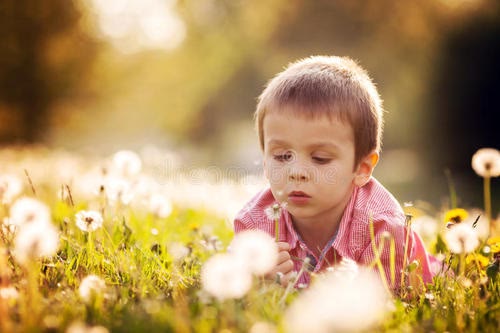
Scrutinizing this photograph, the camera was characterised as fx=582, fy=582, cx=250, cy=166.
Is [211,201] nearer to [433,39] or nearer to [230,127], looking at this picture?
[433,39]

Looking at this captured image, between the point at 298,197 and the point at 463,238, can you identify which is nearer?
the point at 463,238

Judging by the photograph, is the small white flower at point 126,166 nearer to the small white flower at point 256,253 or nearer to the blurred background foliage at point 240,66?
the small white flower at point 256,253

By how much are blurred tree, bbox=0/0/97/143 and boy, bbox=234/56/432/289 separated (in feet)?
56.4

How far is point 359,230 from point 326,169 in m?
0.42

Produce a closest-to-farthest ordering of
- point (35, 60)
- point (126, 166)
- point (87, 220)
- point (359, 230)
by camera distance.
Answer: point (87, 220), point (359, 230), point (126, 166), point (35, 60)

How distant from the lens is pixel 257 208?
356 cm

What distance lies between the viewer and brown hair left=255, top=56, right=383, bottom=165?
10.2ft

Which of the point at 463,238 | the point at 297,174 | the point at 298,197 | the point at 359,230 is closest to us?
the point at 463,238

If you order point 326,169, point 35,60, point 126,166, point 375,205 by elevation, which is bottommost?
point 375,205

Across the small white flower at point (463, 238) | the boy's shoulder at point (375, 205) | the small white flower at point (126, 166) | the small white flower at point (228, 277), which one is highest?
the small white flower at point (126, 166)

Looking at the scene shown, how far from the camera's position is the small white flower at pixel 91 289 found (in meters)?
2.16

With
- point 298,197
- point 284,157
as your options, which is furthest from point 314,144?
point 298,197

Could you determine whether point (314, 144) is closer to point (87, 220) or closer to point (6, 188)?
point (87, 220)

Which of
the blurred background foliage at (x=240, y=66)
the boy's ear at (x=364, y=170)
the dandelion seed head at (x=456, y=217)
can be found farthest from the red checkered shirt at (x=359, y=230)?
the blurred background foliage at (x=240, y=66)
